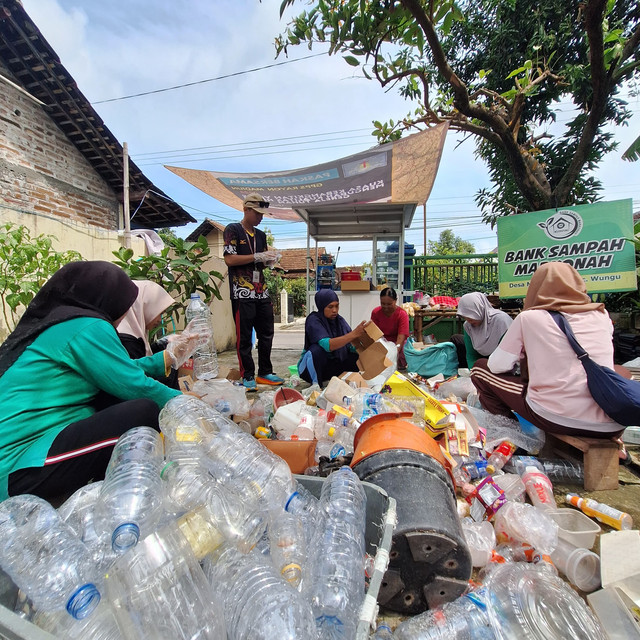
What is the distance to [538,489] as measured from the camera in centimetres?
182

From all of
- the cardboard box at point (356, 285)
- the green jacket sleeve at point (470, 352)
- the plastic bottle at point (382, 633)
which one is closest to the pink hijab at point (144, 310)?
the plastic bottle at point (382, 633)

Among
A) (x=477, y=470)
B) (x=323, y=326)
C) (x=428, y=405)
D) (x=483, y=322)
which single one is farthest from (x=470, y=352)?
(x=477, y=470)

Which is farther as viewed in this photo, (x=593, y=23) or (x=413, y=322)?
(x=413, y=322)

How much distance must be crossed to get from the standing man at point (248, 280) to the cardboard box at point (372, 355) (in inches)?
43.4

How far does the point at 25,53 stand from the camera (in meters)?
6.50

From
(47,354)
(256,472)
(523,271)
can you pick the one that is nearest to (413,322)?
(523,271)

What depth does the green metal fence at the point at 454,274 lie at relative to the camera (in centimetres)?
707

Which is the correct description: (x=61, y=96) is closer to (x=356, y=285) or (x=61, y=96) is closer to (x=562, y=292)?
(x=356, y=285)

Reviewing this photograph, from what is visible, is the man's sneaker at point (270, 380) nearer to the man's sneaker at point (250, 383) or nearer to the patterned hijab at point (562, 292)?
the man's sneaker at point (250, 383)

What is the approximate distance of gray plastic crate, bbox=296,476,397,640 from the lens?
0.81m

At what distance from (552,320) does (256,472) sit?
1.88m

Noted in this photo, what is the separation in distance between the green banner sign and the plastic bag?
141cm

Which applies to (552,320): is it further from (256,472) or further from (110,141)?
(110,141)

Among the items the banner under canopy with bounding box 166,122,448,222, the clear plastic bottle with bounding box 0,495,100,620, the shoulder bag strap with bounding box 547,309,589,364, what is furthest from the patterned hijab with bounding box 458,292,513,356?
the clear plastic bottle with bounding box 0,495,100,620
